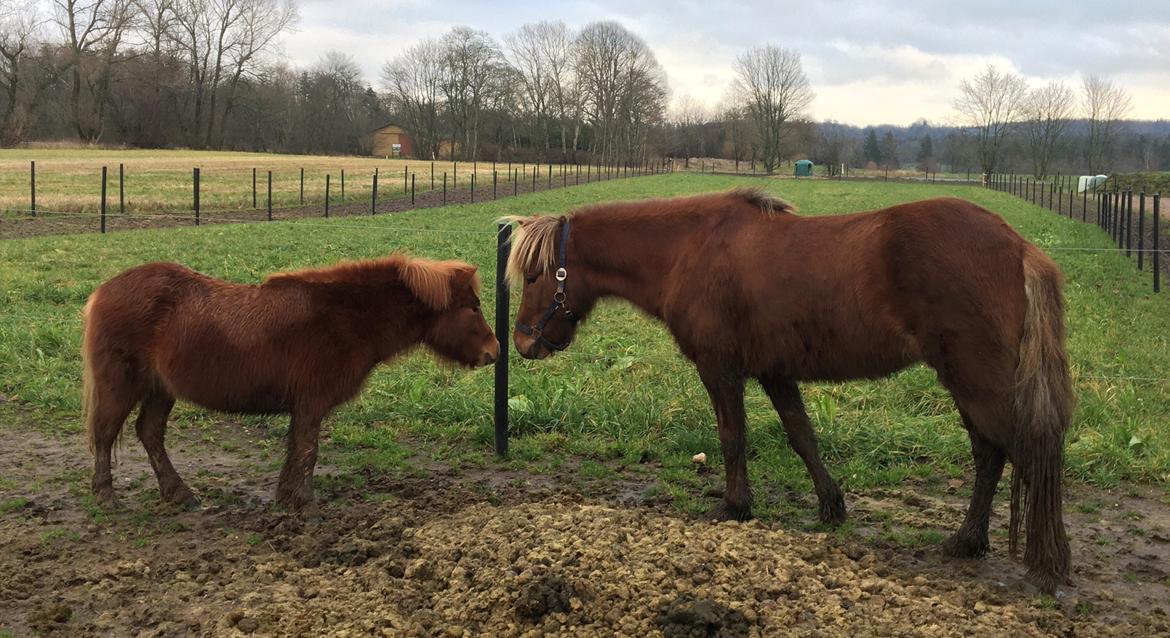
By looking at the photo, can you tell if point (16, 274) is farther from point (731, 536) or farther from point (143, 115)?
point (143, 115)

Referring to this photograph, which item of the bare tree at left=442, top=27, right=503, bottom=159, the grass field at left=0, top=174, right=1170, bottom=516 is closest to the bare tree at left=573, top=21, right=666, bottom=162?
the bare tree at left=442, top=27, right=503, bottom=159

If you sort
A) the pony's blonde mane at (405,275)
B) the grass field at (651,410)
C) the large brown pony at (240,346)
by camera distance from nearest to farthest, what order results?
the large brown pony at (240,346) < the pony's blonde mane at (405,275) < the grass field at (651,410)

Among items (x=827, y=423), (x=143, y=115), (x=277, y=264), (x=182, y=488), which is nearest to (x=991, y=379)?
(x=827, y=423)

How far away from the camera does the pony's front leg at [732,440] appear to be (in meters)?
4.66

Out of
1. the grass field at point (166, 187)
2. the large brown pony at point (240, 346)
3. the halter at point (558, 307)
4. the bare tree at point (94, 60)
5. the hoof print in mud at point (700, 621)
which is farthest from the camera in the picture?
the bare tree at point (94, 60)

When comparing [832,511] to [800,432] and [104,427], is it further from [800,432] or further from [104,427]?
[104,427]

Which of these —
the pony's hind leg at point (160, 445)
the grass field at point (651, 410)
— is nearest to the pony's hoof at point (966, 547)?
the grass field at point (651, 410)

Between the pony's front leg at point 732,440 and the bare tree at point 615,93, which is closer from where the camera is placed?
the pony's front leg at point 732,440

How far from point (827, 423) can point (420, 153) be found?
90.3 metres

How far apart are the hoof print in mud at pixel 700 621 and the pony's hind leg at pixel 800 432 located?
65.3 inches

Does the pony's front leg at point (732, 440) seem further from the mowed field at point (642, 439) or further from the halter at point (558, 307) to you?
the halter at point (558, 307)

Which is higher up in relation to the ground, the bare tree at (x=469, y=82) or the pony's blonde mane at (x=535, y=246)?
the bare tree at (x=469, y=82)

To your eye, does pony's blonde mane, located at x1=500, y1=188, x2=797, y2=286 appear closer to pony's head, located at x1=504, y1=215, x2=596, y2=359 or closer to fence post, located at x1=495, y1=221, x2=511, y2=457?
pony's head, located at x1=504, y1=215, x2=596, y2=359

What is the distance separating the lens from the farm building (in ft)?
302
